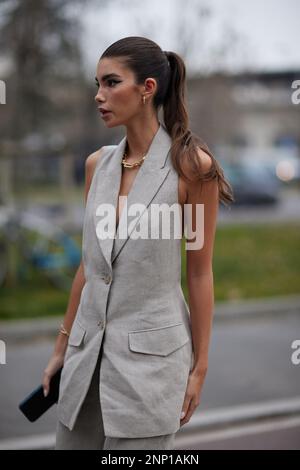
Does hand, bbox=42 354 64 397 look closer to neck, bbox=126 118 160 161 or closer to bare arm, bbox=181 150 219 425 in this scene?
bare arm, bbox=181 150 219 425

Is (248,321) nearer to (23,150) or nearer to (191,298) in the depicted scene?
(23,150)

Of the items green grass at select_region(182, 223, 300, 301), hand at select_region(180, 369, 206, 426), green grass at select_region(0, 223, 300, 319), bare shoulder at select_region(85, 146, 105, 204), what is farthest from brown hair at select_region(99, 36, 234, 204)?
green grass at select_region(182, 223, 300, 301)

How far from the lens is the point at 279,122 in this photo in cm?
3831

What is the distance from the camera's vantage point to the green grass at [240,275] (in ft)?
24.7

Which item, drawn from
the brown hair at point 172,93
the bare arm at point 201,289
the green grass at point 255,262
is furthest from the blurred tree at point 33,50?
the bare arm at point 201,289

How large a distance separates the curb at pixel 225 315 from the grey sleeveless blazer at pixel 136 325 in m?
4.41

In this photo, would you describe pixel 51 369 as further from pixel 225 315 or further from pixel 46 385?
pixel 225 315

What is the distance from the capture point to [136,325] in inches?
87.2

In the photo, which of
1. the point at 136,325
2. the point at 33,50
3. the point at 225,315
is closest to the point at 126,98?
the point at 136,325

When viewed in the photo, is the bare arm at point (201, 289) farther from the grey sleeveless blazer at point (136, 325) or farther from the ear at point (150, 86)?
the ear at point (150, 86)

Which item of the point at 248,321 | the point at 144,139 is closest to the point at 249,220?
the point at 248,321

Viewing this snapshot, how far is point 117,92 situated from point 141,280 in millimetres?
613

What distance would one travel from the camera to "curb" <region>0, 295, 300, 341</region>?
6.61 meters
